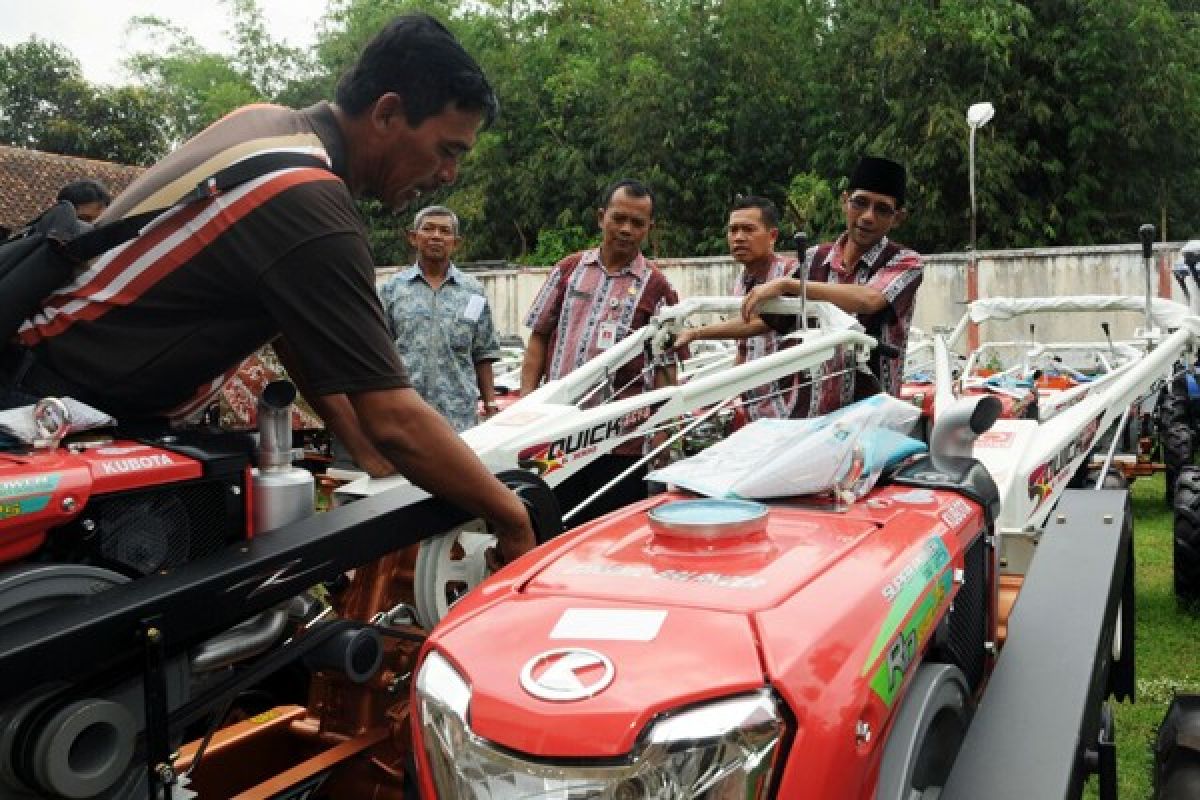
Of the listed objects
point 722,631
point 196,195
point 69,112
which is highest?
point 69,112

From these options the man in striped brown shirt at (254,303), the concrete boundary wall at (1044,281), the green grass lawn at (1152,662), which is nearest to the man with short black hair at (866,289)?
the green grass lawn at (1152,662)

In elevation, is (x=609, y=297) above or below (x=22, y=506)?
above

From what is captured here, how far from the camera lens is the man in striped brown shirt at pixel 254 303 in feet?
6.34

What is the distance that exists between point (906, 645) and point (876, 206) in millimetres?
2488

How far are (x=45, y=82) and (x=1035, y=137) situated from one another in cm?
3453

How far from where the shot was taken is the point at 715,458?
2299mm

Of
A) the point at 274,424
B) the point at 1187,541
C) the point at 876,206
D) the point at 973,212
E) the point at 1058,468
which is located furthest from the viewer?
the point at 973,212

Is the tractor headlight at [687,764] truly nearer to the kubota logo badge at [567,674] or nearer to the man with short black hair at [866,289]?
the kubota logo badge at [567,674]

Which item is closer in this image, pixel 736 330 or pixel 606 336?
pixel 736 330

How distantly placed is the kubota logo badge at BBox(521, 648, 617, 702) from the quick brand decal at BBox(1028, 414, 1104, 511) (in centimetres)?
221

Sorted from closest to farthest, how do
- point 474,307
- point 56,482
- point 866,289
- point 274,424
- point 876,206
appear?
point 56,482, point 274,424, point 866,289, point 876,206, point 474,307

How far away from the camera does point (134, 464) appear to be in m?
1.93

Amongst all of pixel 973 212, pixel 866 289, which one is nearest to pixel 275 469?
pixel 866 289

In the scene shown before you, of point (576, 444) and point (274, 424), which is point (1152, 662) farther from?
point (274, 424)
